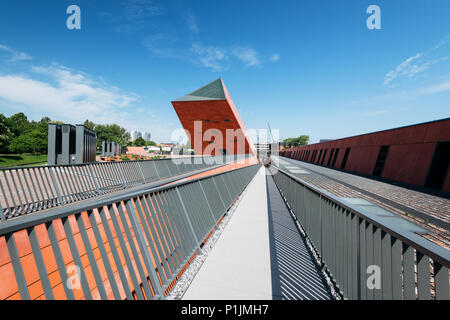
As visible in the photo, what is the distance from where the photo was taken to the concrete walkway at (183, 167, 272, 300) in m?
2.61

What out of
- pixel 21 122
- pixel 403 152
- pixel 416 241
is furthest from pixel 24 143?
pixel 403 152

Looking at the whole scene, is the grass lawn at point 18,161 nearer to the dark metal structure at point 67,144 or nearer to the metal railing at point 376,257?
the dark metal structure at point 67,144

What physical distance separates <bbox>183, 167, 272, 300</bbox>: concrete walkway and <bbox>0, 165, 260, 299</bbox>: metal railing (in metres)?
0.37

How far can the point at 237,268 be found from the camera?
3.17 metres

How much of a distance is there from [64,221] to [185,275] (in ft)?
6.76

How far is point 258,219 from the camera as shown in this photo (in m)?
5.62

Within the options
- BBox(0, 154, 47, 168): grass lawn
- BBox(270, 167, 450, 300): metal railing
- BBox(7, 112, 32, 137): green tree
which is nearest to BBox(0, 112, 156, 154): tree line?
BBox(7, 112, 32, 137): green tree

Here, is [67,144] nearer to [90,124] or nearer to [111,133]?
[111,133]

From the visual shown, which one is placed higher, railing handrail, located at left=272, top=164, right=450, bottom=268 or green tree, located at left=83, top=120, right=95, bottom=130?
green tree, located at left=83, top=120, right=95, bottom=130

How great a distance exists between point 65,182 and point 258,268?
7.76m

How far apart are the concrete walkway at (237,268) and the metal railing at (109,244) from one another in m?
0.37

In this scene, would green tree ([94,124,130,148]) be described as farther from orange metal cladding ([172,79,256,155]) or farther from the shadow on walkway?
the shadow on walkway
